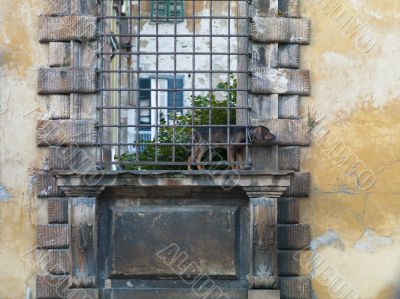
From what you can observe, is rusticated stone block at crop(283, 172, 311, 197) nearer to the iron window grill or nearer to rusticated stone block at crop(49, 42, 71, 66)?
the iron window grill

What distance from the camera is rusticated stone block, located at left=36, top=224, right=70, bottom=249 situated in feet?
28.3

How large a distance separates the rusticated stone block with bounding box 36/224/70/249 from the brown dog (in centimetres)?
135

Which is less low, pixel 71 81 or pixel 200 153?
pixel 71 81

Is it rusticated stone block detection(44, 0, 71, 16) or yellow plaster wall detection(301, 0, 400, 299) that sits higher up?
rusticated stone block detection(44, 0, 71, 16)

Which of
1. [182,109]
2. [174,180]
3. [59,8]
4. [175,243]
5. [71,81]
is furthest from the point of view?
[182,109]

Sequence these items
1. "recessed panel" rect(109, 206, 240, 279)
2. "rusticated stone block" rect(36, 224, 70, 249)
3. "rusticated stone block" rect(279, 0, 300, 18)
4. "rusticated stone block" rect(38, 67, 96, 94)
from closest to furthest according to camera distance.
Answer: "recessed panel" rect(109, 206, 240, 279)
"rusticated stone block" rect(36, 224, 70, 249)
"rusticated stone block" rect(38, 67, 96, 94)
"rusticated stone block" rect(279, 0, 300, 18)

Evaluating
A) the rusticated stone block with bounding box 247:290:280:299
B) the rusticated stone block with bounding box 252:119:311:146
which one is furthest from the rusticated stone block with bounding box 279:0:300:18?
the rusticated stone block with bounding box 247:290:280:299

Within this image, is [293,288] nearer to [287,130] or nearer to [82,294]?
[287,130]

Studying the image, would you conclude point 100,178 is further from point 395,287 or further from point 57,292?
point 395,287

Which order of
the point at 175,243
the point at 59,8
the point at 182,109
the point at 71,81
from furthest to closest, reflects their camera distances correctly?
the point at 182,109
the point at 59,8
the point at 71,81
the point at 175,243

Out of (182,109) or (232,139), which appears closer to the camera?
(232,139)

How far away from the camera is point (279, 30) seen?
8.77 meters

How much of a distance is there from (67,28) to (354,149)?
3.01 metres

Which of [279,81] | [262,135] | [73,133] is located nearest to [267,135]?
[262,135]
